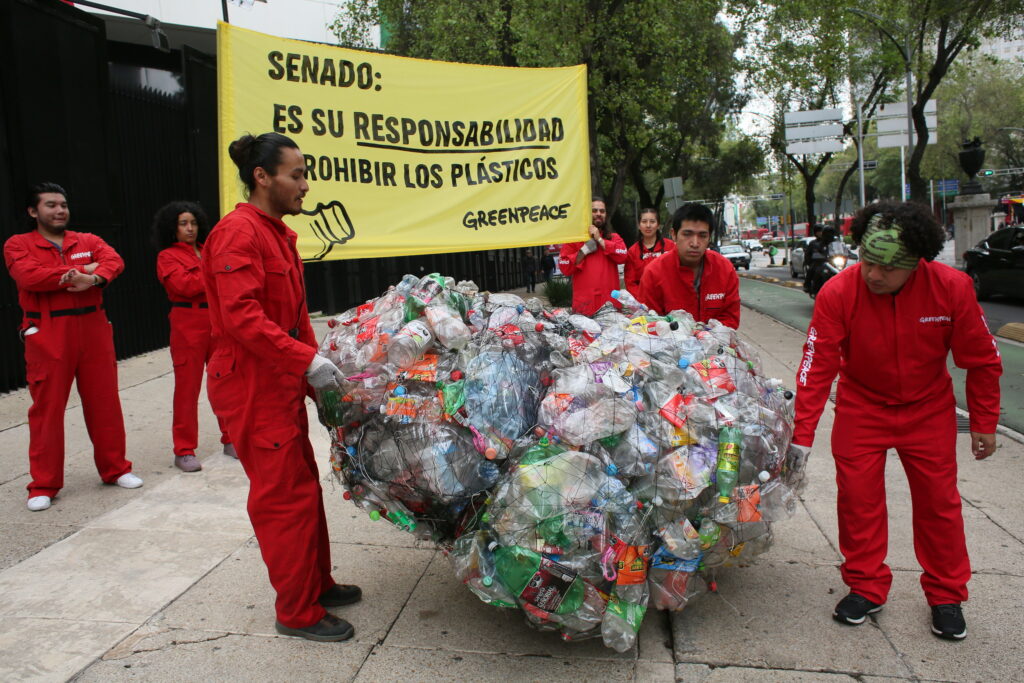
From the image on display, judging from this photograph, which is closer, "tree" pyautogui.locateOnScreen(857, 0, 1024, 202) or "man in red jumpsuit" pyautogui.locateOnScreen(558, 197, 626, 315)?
"man in red jumpsuit" pyautogui.locateOnScreen(558, 197, 626, 315)

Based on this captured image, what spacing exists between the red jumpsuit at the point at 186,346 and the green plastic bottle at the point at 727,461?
12.0 ft

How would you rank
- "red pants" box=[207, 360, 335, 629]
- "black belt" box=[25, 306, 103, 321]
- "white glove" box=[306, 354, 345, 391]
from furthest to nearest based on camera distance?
"black belt" box=[25, 306, 103, 321] → "red pants" box=[207, 360, 335, 629] → "white glove" box=[306, 354, 345, 391]

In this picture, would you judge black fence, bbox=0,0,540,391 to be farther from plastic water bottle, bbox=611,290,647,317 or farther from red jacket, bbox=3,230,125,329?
plastic water bottle, bbox=611,290,647,317

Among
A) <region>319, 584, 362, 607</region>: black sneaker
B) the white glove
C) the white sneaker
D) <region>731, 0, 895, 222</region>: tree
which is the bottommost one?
<region>319, 584, 362, 607</region>: black sneaker

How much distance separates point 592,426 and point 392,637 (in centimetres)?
119

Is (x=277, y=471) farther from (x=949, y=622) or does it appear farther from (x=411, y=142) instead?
(x=949, y=622)

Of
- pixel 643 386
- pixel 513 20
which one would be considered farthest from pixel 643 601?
pixel 513 20

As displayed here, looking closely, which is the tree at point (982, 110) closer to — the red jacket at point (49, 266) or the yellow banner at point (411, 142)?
the yellow banner at point (411, 142)

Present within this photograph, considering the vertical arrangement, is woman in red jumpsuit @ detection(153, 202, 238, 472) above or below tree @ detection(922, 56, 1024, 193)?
below

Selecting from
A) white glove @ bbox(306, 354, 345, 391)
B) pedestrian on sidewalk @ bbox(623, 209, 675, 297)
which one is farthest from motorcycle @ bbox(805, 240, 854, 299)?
white glove @ bbox(306, 354, 345, 391)

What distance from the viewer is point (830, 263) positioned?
14.1 meters

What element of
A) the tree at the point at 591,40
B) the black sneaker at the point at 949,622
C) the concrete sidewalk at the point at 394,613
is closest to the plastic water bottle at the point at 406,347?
the concrete sidewalk at the point at 394,613

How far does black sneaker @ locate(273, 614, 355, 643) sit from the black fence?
13.1 feet

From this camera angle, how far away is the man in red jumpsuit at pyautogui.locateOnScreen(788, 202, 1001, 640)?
3.11m
